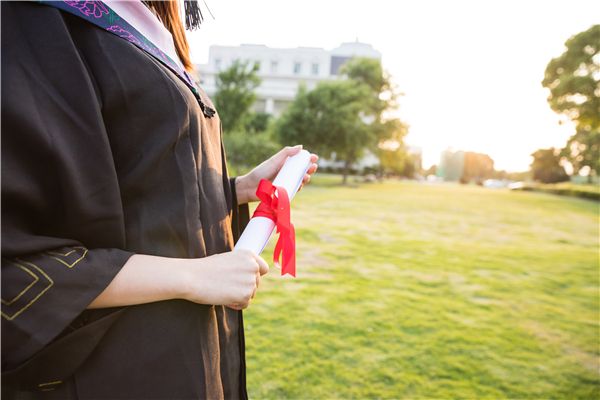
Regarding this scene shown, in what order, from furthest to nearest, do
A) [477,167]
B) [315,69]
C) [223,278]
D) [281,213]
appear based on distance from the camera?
[477,167], [315,69], [281,213], [223,278]

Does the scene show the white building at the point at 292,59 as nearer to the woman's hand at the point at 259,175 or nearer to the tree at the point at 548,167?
the tree at the point at 548,167

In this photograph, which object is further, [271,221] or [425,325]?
[425,325]

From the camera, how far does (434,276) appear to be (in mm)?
5195

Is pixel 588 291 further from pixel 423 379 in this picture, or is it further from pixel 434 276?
pixel 423 379

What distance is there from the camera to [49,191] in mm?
619

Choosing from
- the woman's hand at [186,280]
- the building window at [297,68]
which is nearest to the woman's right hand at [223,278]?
the woman's hand at [186,280]

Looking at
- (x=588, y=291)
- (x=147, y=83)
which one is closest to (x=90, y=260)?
(x=147, y=83)

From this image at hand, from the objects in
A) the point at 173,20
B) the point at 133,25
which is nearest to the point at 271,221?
the point at 133,25

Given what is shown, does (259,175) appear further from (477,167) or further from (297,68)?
(477,167)

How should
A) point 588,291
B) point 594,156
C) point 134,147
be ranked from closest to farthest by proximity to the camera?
point 134,147
point 588,291
point 594,156

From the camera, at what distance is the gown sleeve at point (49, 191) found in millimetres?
569

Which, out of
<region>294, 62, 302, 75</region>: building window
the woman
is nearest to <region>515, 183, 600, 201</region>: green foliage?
the woman

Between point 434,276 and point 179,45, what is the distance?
4786 mm

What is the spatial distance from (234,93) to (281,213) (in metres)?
22.5
